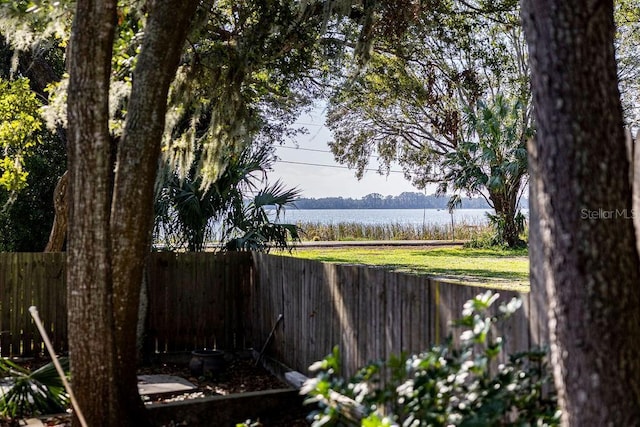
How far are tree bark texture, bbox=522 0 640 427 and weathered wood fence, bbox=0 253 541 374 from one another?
1943mm

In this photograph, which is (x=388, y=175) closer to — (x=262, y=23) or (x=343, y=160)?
(x=343, y=160)

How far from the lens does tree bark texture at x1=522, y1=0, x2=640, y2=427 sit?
6.85 ft

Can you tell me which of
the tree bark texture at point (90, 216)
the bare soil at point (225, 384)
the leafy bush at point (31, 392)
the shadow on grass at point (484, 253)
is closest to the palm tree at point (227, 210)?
the bare soil at point (225, 384)

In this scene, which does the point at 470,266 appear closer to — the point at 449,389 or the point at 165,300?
the point at 165,300

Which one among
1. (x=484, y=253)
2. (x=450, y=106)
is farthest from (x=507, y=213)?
(x=450, y=106)

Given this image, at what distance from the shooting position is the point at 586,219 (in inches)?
83.4

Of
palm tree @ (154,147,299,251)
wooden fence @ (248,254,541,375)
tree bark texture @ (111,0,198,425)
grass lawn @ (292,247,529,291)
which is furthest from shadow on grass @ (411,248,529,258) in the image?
tree bark texture @ (111,0,198,425)

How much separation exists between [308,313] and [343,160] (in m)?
20.1

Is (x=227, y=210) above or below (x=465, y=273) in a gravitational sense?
above

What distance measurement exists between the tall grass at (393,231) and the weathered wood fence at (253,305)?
16.1 metres

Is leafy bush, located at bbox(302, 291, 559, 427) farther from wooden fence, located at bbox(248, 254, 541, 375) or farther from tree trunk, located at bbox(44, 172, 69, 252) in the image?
tree trunk, located at bbox(44, 172, 69, 252)

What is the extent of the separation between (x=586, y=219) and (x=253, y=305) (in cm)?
584

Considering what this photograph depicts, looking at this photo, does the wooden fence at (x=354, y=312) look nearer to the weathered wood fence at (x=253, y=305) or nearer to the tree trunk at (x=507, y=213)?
the weathered wood fence at (x=253, y=305)

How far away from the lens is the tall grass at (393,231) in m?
24.2
